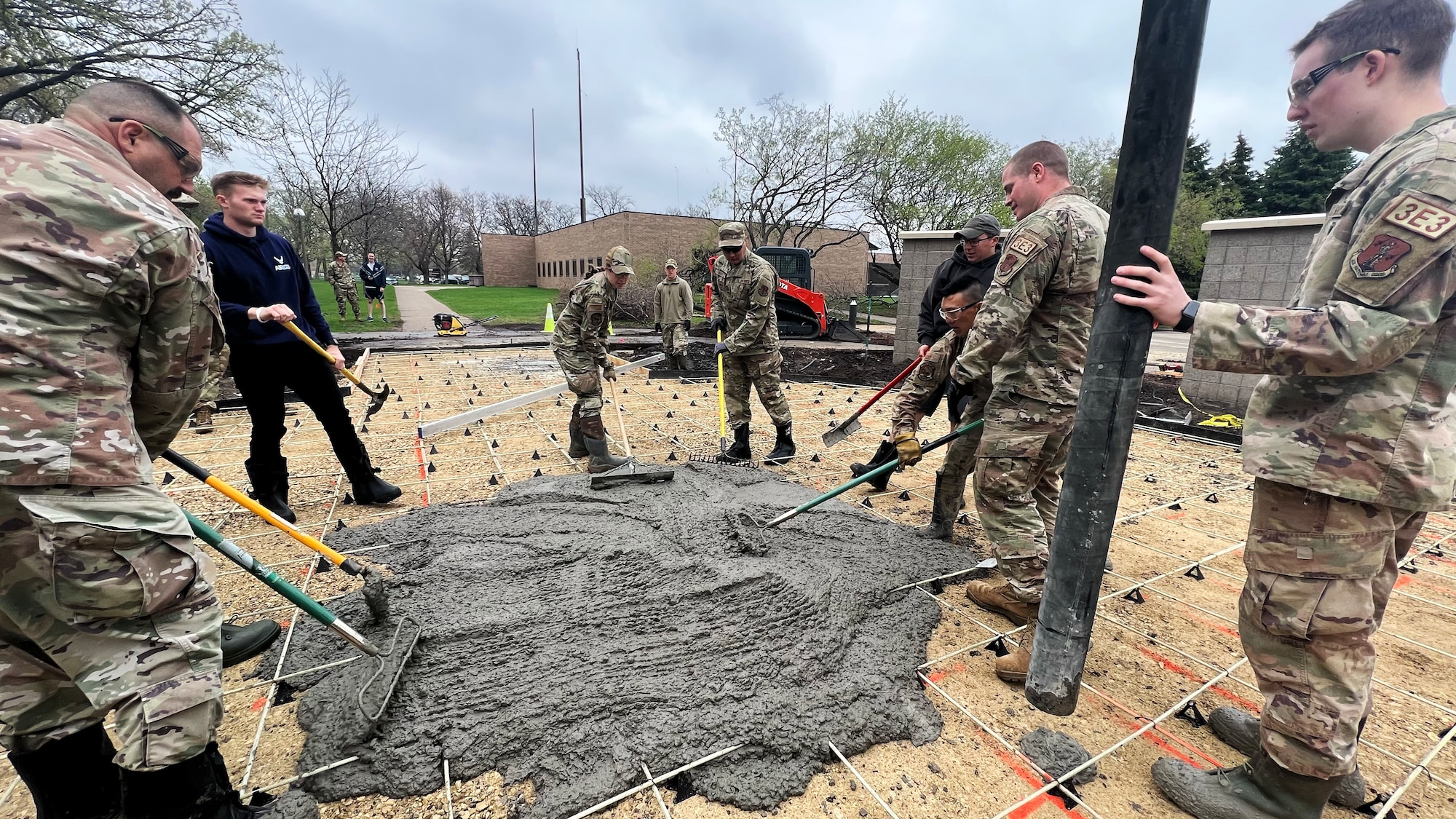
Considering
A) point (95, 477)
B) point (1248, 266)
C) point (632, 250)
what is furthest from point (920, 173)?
point (95, 477)

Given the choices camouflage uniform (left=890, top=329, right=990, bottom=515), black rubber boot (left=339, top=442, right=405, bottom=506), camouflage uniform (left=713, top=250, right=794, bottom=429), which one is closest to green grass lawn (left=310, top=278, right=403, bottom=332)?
black rubber boot (left=339, top=442, right=405, bottom=506)

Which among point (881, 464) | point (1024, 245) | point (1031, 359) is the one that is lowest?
point (881, 464)

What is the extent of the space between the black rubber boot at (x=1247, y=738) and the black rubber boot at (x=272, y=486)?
4124 mm

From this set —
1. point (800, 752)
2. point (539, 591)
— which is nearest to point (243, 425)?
point (539, 591)

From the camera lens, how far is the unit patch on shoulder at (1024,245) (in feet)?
6.56

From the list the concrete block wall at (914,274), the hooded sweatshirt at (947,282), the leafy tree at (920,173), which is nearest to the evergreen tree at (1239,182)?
the leafy tree at (920,173)

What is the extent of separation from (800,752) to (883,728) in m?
0.28

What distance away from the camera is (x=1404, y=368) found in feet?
4.02

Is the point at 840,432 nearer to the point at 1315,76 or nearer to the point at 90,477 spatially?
the point at 1315,76

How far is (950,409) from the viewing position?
3547 mm

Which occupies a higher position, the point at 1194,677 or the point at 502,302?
the point at 502,302

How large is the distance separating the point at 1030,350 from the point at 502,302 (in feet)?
84.1

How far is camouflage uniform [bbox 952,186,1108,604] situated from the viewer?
2023 mm

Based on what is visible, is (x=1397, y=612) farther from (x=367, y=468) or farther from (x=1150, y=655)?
(x=367, y=468)
